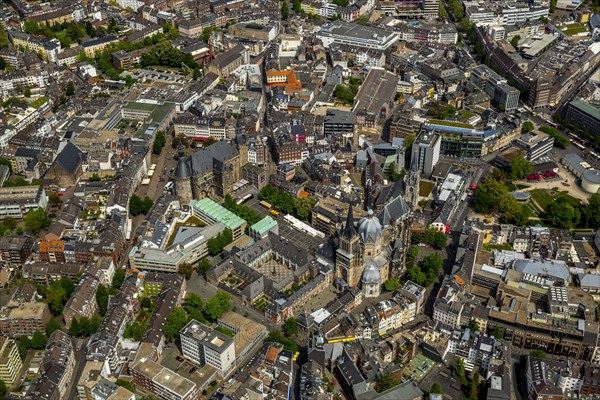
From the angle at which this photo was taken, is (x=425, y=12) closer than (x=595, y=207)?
No

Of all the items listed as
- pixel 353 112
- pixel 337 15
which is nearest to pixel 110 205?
pixel 353 112

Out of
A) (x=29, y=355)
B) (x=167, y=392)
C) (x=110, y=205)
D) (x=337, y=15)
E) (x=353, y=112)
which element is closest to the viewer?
(x=167, y=392)

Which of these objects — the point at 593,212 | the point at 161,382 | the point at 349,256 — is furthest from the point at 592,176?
the point at 161,382

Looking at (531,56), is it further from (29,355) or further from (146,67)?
(29,355)

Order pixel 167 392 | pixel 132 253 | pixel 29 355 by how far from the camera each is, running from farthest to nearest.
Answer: pixel 132 253 → pixel 29 355 → pixel 167 392

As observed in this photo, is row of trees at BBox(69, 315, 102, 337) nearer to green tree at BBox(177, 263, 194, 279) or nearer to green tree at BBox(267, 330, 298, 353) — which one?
green tree at BBox(177, 263, 194, 279)

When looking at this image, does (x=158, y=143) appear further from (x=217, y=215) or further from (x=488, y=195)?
(x=488, y=195)

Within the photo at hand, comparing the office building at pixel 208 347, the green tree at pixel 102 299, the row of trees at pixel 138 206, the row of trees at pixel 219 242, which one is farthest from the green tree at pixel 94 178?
the office building at pixel 208 347
